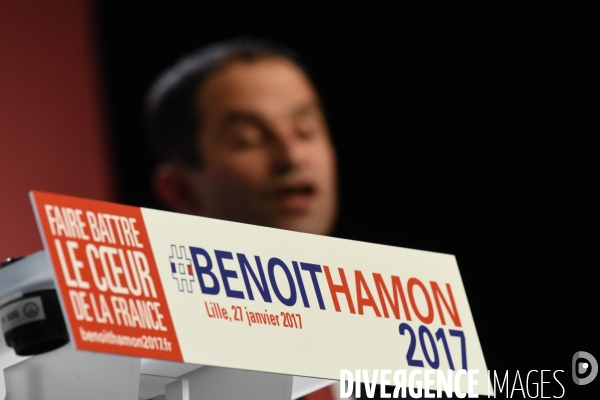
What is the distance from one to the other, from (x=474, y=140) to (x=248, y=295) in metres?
2.52

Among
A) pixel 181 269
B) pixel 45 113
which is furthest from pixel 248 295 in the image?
pixel 45 113

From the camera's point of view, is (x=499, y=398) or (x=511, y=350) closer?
(x=499, y=398)

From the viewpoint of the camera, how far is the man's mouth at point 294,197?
290cm

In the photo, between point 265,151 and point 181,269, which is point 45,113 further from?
→ point 181,269

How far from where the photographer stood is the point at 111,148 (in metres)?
2.73

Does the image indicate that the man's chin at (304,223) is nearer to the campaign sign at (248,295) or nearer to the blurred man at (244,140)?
the blurred man at (244,140)

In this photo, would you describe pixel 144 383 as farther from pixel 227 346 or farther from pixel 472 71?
pixel 472 71

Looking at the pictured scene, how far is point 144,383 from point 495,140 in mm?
2455

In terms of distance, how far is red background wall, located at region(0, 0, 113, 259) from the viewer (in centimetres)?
238

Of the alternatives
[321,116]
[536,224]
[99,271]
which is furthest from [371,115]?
[99,271]

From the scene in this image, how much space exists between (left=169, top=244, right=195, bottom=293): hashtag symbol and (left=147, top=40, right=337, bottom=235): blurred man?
1968 millimetres

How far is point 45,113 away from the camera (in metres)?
2.55

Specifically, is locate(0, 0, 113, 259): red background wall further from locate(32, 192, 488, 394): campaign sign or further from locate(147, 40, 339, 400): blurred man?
locate(32, 192, 488, 394): campaign sign

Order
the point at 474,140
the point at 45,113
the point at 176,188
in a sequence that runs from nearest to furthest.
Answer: the point at 45,113 < the point at 176,188 < the point at 474,140
